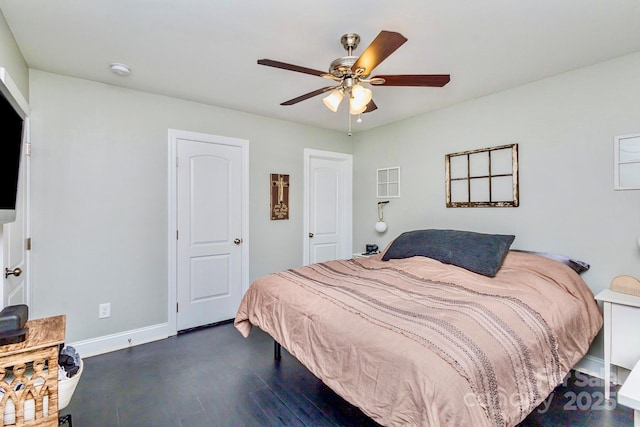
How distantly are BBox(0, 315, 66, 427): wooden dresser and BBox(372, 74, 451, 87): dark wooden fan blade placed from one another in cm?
213

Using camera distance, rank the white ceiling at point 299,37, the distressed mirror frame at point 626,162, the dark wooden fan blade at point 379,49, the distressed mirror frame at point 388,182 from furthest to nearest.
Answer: the distressed mirror frame at point 388,182 → the distressed mirror frame at point 626,162 → the white ceiling at point 299,37 → the dark wooden fan blade at point 379,49

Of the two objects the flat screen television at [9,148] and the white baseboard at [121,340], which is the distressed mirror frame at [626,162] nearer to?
the flat screen television at [9,148]

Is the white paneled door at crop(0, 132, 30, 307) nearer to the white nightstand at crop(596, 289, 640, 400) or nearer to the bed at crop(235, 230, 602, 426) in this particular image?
the bed at crop(235, 230, 602, 426)

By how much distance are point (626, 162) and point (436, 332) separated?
2128mm

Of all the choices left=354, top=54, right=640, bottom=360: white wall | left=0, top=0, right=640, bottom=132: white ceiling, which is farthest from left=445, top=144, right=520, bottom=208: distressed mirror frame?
left=0, top=0, right=640, bottom=132: white ceiling

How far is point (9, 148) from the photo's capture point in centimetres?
148

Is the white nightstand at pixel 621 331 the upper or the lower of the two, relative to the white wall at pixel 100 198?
lower

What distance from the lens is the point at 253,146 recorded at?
12.1ft

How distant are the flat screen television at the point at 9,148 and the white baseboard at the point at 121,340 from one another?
1.64m

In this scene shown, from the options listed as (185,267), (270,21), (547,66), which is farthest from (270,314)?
(547,66)

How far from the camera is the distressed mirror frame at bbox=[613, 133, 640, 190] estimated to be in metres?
Result: 2.22

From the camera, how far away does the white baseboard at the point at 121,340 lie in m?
2.72

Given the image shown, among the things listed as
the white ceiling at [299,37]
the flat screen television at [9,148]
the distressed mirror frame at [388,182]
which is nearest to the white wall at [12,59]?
the white ceiling at [299,37]

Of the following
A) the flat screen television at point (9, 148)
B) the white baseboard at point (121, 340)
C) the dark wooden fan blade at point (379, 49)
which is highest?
the dark wooden fan blade at point (379, 49)
